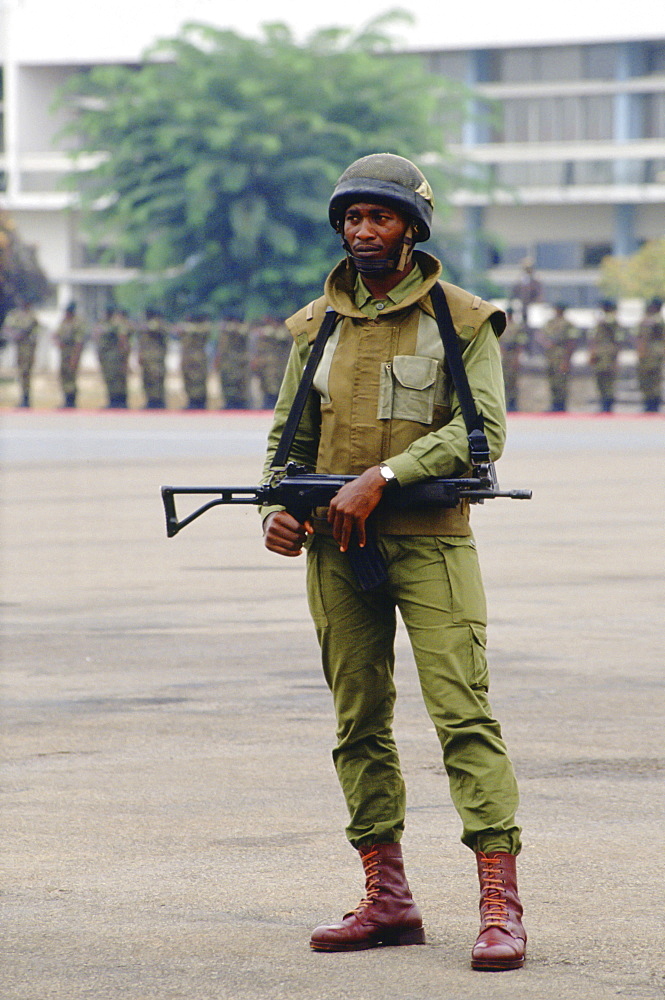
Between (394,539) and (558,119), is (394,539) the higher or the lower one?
the lower one

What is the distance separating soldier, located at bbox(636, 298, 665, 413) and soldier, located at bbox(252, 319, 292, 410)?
604 cm

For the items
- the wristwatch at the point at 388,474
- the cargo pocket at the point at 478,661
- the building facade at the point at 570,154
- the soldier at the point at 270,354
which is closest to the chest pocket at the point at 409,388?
the wristwatch at the point at 388,474

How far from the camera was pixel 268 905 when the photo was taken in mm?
4918

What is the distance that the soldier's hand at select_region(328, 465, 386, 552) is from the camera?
442 cm

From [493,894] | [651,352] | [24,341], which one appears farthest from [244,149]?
[493,894]

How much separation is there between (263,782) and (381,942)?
1769 mm

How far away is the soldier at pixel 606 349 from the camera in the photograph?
3023 cm

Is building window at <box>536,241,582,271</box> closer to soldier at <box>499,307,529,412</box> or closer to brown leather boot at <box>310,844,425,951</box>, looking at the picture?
soldier at <box>499,307,529,412</box>

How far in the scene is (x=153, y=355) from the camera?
33.0 meters

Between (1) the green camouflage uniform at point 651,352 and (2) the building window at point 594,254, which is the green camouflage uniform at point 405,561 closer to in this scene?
(1) the green camouflage uniform at point 651,352

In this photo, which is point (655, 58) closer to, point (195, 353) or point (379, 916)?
point (195, 353)

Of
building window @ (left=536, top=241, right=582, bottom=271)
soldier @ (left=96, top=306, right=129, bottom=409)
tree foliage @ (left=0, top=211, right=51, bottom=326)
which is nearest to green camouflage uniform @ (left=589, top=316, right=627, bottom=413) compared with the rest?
soldier @ (left=96, top=306, right=129, bottom=409)

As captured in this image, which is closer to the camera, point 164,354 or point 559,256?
point 164,354

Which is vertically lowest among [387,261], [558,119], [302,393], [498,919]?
[498,919]
